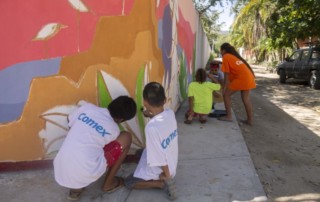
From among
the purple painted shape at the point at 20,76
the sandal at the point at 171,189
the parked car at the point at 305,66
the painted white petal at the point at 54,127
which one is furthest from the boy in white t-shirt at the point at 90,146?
the parked car at the point at 305,66

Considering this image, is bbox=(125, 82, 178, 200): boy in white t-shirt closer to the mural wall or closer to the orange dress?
the mural wall

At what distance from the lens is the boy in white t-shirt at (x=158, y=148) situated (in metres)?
3.17

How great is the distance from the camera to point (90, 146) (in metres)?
3.16

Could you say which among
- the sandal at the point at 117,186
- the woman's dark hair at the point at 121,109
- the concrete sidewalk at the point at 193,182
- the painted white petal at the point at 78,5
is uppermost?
the painted white petal at the point at 78,5

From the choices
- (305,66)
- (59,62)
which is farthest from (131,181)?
(305,66)

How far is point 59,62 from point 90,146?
4.03ft

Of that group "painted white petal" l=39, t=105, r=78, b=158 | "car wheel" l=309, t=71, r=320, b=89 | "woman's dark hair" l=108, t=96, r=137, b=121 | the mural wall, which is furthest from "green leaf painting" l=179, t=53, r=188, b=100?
"car wheel" l=309, t=71, r=320, b=89

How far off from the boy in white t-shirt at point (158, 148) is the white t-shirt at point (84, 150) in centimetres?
39

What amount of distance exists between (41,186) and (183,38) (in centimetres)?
503

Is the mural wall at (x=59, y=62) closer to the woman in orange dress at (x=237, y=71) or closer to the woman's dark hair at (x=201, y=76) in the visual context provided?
the woman's dark hair at (x=201, y=76)

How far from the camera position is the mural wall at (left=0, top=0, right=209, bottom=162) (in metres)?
3.84

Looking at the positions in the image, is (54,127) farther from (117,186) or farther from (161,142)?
(161,142)

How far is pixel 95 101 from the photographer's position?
4043 millimetres

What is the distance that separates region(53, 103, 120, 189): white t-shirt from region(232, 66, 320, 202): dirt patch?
5.56ft
